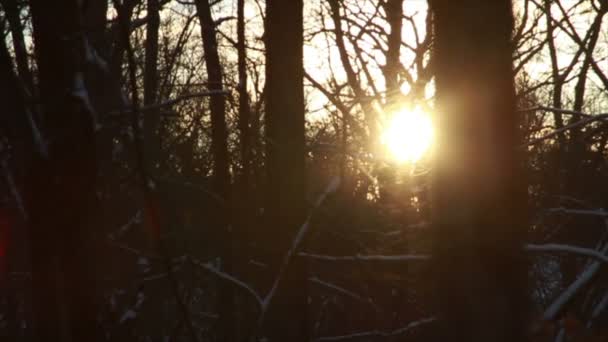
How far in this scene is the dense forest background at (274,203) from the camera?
3305mm

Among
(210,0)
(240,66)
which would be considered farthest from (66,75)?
(210,0)

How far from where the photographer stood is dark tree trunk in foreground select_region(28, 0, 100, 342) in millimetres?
5059

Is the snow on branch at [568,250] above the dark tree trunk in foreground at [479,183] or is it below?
below

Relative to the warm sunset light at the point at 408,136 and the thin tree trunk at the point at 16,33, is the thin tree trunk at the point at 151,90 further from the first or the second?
the warm sunset light at the point at 408,136

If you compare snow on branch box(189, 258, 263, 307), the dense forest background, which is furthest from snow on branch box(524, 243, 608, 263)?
snow on branch box(189, 258, 263, 307)

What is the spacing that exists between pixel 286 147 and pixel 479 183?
13.2 ft

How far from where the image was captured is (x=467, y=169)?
3314 mm

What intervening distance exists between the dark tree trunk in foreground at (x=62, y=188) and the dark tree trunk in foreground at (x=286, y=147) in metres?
2.19

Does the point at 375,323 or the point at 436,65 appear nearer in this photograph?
the point at 436,65

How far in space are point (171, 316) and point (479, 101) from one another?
7.04 metres

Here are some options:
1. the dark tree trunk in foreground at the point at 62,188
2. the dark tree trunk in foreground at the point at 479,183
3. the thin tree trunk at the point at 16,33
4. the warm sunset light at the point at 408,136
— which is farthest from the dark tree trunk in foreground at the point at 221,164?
the dark tree trunk in foreground at the point at 479,183

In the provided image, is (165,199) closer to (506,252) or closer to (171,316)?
(171,316)

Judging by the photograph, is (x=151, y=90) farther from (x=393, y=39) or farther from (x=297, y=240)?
(x=297, y=240)

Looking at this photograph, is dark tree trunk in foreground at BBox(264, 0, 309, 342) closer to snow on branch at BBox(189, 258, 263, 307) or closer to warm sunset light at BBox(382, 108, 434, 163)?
snow on branch at BBox(189, 258, 263, 307)
